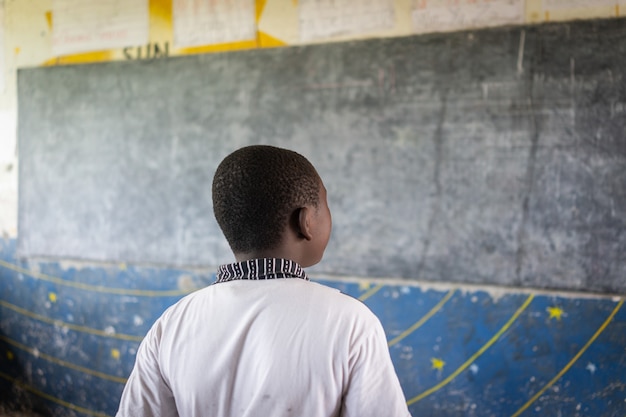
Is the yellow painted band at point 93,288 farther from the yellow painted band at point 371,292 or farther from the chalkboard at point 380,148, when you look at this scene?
the yellow painted band at point 371,292

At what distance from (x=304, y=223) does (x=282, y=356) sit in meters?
0.23

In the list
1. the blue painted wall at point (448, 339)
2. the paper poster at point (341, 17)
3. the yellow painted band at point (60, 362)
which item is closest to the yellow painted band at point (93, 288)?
the blue painted wall at point (448, 339)

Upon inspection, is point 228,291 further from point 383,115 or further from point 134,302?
point 134,302

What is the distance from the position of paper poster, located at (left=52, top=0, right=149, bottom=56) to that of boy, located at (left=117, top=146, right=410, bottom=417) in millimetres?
1969

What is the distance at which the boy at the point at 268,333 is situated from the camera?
0.84 m

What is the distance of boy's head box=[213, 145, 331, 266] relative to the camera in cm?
94

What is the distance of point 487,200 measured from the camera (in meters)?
2.04

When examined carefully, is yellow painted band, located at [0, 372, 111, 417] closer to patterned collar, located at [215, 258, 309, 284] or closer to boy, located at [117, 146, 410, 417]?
boy, located at [117, 146, 410, 417]

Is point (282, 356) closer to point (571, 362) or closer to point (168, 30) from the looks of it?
point (571, 362)

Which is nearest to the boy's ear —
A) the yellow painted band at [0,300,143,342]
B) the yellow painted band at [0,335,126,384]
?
the yellow painted band at [0,300,143,342]

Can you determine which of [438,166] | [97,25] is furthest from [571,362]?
[97,25]

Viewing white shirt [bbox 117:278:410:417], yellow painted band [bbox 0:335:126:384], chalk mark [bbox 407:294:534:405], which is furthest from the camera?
yellow painted band [bbox 0:335:126:384]

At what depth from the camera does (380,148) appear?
7.22 ft

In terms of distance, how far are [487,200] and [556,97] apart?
42cm
